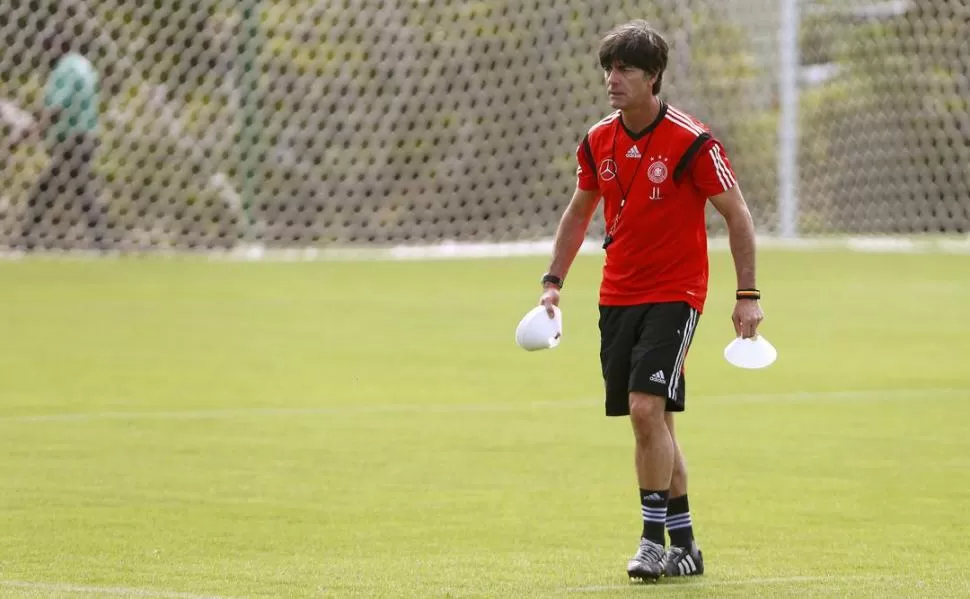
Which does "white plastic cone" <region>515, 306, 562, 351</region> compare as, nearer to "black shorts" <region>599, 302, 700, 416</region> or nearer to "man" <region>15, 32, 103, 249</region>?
"black shorts" <region>599, 302, 700, 416</region>

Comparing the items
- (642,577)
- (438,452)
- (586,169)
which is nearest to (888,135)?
(438,452)

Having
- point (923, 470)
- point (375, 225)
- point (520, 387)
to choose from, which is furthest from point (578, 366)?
point (375, 225)

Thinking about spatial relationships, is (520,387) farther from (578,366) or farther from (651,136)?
(651,136)

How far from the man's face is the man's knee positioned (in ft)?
3.02

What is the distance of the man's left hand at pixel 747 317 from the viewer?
6.07 meters

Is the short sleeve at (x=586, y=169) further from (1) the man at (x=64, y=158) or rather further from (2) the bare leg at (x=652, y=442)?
(1) the man at (x=64, y=158)

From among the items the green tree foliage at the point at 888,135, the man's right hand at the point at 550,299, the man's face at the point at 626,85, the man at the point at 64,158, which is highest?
the man's face at the point at 626,85

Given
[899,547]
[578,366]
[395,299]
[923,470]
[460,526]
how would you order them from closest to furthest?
[899,547] → [460,526] → [923,470] → [578,366] → [395,299]

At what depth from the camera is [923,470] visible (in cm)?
793

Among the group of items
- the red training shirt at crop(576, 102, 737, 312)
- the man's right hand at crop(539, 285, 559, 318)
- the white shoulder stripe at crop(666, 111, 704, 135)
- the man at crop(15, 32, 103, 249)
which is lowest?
the man at crop(15, 32, 103, 249)

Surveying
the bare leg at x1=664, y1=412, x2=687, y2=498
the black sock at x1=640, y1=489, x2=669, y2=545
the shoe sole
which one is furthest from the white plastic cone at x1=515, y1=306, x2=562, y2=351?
the shoe sole

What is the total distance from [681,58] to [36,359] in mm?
11084

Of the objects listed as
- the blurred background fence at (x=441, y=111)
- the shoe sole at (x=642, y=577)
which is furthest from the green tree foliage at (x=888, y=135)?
the shoe sole at (x=642, y=577)

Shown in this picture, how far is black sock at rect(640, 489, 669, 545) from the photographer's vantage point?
601cm
